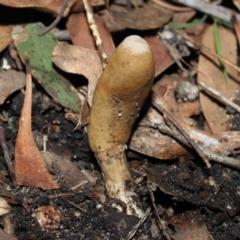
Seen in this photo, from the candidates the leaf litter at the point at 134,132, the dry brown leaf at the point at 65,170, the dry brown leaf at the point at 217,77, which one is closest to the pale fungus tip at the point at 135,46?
the leaf litter at the point at 134,132

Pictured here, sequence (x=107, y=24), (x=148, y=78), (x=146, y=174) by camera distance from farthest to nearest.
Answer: (x=107, y=24)
(x=146, y=174)
(x=148, y=78)

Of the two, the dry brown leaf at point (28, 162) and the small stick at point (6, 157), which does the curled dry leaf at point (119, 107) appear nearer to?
the dry brown leaf at point (28, 162)

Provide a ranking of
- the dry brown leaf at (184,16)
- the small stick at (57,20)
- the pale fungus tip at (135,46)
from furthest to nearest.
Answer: the dry brown leaf at (184,16) < the small stick at (57,20) < the pale fungus tip at (135,46)

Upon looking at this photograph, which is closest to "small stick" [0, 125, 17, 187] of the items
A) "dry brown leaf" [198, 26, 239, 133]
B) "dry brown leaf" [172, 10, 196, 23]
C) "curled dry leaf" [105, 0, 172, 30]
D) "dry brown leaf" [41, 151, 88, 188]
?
"dry brown leaf" [41, 151, 88, 188]

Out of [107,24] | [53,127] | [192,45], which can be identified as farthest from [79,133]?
[192,45]

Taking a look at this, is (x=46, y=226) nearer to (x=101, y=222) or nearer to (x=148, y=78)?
(x=101, y=222)

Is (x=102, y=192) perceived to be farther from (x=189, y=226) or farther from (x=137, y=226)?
(x=189, y=226)
